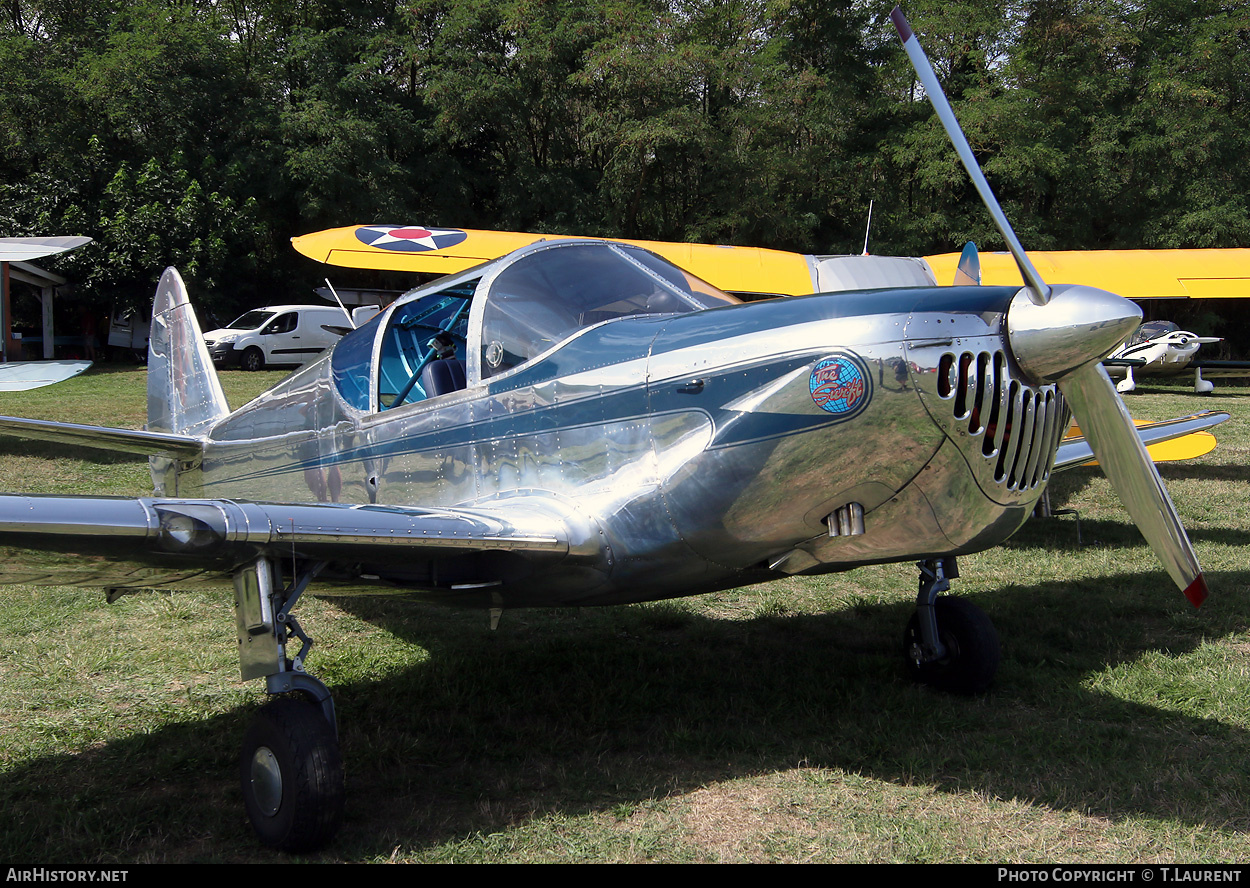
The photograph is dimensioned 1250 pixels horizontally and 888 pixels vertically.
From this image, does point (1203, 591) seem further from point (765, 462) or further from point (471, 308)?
point (471, 308)

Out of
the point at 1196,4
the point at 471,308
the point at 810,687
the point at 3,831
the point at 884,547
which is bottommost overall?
the point at 810,687

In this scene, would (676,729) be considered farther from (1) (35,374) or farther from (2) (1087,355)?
(1) (35,374)

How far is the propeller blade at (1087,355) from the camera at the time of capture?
2.98 metres

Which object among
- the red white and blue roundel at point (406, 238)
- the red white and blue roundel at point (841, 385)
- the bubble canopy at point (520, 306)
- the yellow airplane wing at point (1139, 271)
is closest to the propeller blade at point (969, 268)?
the bubble canopy at point (520, 306)

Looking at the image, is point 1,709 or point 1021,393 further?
point 1,709

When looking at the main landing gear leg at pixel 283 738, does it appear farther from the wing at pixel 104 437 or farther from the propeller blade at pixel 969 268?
the propeller blade at pixel 969 268

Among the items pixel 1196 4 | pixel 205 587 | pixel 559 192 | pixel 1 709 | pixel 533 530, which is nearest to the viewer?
pixel 533 530

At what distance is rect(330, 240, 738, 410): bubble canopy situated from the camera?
409 centimetres

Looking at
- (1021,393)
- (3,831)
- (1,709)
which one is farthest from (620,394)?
(1,709)

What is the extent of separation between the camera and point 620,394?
3652 millimetres

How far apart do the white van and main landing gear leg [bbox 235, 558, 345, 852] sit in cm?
2175

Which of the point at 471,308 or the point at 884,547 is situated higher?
the point at 471,308

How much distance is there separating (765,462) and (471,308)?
167 cm

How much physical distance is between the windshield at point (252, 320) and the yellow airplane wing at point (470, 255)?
34.6 feet
